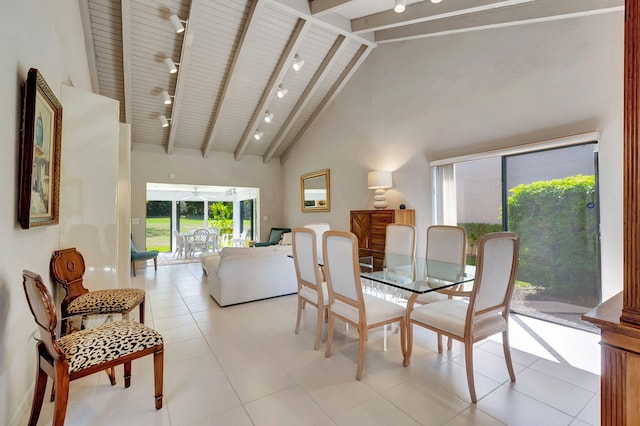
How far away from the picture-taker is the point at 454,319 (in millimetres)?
2082

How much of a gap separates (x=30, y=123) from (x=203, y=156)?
5.91 meters

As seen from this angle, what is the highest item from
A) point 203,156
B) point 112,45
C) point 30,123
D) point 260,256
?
point 112,45

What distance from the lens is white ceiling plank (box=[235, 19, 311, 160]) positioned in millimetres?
4617

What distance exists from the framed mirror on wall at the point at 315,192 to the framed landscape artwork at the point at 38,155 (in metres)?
4.89

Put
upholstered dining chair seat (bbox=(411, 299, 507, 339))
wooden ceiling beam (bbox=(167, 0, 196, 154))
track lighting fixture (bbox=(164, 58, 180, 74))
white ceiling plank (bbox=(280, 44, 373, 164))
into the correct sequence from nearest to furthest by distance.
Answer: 1. upholstered dining chair seat (bbox=(411, 299, 507, 339))
2. wooden ceiling beam (bbox=(167, 0, 196, 154))
3. track lighting fixture (bbox=(164, 58, 180, 74))
4. white ceiling plank (bbox=(280, 44, 373, 164))

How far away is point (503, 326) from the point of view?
2.17 meters

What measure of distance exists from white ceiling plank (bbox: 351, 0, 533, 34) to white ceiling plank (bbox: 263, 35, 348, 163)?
0.54m

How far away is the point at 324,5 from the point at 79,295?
4568 mm

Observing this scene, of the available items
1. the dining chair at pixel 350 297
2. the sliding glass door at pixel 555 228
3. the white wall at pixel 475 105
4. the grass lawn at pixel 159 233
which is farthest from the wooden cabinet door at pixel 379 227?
the grass lawn at pixel 159 233

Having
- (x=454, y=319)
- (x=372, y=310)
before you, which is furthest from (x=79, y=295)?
(x=454, y=319)

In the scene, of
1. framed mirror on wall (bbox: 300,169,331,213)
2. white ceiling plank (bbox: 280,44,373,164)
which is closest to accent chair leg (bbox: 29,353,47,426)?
framed mirror on wall (bbox: 300,169,331,213)

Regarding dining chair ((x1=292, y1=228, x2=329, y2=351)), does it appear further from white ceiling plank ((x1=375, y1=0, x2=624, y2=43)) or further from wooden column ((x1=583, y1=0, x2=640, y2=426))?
white ceiling plank ((x1=375, y1=0, x2=624, y2=43))

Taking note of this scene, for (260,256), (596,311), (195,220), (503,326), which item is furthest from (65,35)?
(195,220)

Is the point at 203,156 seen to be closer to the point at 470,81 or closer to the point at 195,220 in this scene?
the point at 195,220
